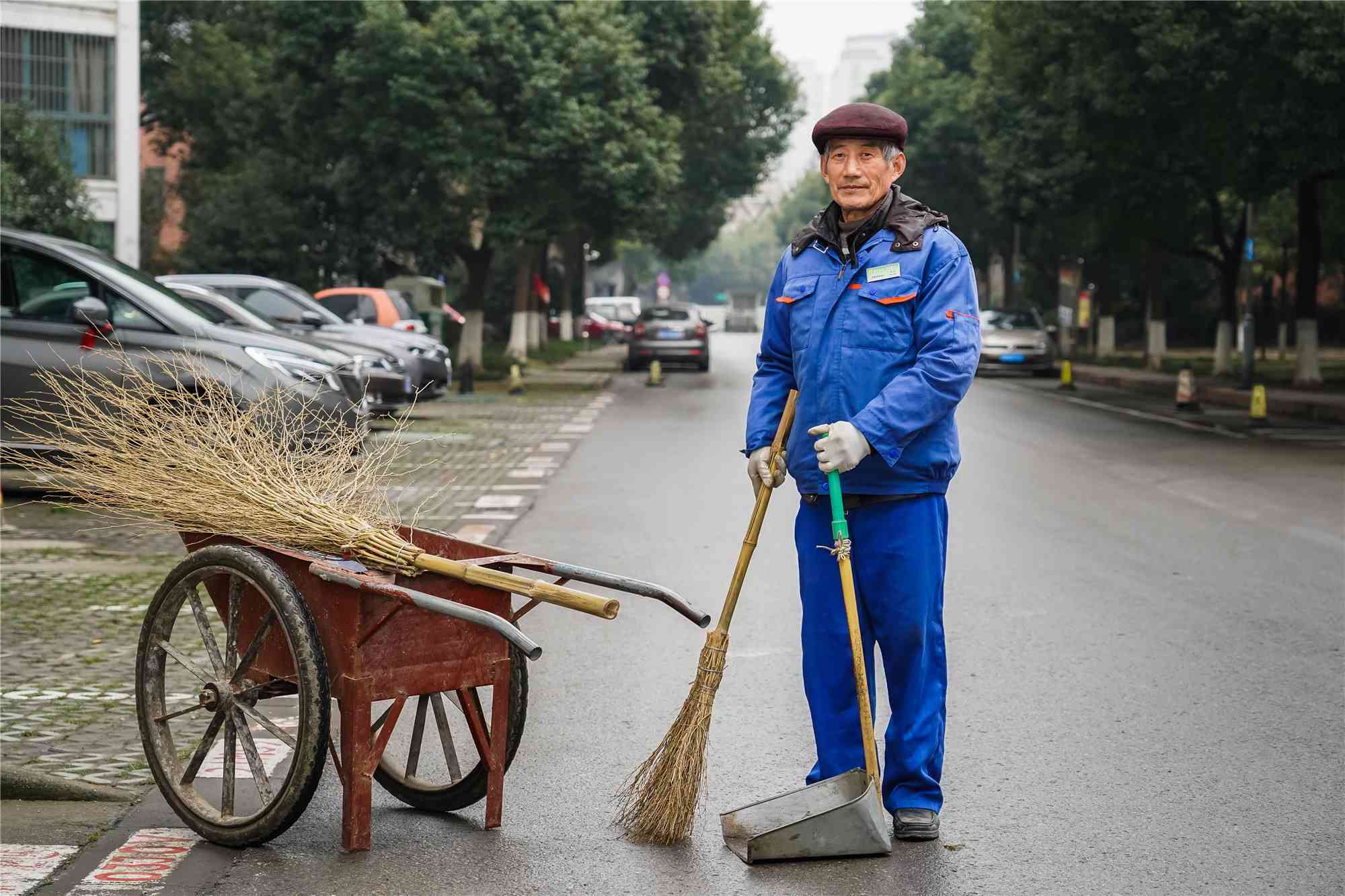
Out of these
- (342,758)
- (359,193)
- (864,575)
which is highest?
(359,193)

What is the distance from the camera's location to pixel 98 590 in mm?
8867

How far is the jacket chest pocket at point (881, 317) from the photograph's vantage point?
4727 mm

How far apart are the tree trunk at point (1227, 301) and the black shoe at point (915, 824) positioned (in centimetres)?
2971

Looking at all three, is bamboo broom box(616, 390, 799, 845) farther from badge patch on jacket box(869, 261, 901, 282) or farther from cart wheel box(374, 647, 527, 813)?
badge patch on jacket box(869, 261, 901, 282)

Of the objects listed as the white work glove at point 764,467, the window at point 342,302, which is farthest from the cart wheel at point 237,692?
the window at point 342,302

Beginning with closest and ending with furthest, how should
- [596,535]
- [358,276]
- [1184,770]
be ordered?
1. [1184,770]
2. [596,535]
3. [358,276]

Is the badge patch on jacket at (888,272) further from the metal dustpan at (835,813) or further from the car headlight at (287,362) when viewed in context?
the car headlight at (287,362)

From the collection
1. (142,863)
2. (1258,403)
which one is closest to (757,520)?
(142,863)

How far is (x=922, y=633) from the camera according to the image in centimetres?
479

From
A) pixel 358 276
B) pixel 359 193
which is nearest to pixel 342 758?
pixel 359 193

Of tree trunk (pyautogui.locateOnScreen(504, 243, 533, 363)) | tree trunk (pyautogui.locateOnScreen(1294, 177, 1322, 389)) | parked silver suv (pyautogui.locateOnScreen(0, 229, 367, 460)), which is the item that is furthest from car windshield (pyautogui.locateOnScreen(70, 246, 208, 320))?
tree trunk (pyautogui.locateOnScreen(504, 243, 533, 363))

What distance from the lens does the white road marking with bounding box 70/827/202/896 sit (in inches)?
173

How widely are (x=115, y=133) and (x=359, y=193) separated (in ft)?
45.4

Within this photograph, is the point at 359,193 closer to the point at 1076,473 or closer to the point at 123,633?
the point at 1076,473
